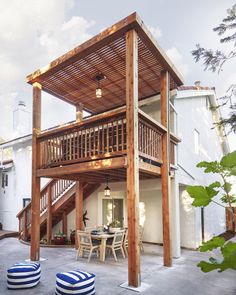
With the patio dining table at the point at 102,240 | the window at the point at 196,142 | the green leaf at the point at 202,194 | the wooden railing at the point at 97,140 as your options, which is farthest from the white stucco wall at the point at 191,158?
the green leaf at the point at 202,194

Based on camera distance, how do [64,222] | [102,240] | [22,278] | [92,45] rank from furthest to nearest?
[64,222], [102,240], [92,45], [22,278]

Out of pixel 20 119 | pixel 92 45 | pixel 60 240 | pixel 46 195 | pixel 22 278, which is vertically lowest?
pixel 60 240

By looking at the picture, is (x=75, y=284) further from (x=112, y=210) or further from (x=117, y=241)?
(x=112, y=210)

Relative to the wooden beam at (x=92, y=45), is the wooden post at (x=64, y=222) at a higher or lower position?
lower

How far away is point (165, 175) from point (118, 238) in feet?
8.54

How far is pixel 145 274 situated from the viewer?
637cm

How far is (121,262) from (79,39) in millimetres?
13463

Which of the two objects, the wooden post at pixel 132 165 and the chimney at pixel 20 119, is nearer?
the wooden post at pixel 132 165

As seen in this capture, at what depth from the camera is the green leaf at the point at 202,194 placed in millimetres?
884

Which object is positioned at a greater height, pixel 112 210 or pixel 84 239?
pixel 112 210

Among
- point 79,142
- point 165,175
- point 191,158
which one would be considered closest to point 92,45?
point 79,142

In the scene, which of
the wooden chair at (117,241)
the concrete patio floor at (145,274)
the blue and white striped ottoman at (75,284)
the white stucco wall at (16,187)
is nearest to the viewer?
the blue and white striped ottoman at (75,284)

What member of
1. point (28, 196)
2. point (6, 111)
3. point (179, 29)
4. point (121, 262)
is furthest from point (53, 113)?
point (121, 262)

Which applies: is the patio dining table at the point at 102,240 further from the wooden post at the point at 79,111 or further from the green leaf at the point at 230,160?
the green leaf at the point at 230,160
